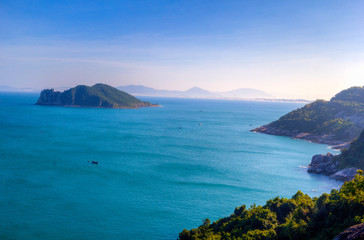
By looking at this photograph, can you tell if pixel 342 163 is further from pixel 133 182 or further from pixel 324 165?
pixel 133 182

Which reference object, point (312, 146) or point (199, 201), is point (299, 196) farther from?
point (312, 146)

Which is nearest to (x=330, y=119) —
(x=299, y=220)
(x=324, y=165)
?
(x=324, y=165)

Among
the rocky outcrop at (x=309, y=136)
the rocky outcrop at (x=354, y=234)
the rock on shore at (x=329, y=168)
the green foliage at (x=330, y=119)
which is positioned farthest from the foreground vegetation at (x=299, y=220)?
the green foliage at (x=330, y=119)

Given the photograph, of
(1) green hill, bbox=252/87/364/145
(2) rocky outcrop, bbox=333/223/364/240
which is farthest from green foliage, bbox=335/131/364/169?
(2) rocky outcrop, bbox=333/223/364/240

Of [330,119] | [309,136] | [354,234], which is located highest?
[330,119]

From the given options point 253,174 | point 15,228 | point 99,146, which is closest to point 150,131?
point 99,146

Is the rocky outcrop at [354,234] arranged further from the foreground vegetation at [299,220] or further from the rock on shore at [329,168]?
the rock on shore at [329,168]

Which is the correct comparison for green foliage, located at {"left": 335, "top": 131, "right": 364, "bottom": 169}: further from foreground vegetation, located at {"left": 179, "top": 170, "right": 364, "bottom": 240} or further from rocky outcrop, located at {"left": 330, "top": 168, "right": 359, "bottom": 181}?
foreground vegetation, located at {"left": 179, "top": 170, "right": 364, "bottom": 240}
